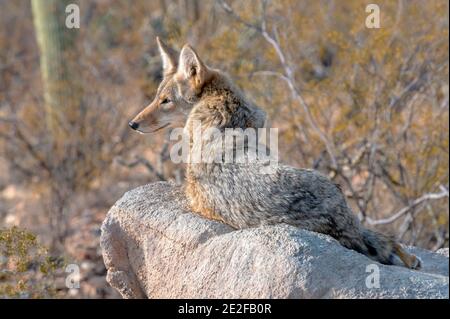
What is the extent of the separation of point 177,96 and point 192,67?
288 millimetres

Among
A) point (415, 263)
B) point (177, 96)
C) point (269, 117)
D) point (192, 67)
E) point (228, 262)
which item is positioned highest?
point (192, 67)

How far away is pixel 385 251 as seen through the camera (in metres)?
5.19

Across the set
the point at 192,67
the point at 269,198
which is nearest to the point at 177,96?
the point at 192,67

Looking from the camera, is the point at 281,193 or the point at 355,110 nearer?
the point at 281,193

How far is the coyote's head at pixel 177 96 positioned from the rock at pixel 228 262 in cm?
76

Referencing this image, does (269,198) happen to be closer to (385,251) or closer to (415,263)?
(385,251)

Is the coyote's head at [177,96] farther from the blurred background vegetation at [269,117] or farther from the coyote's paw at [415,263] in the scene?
the coyote's paw at [415,263]

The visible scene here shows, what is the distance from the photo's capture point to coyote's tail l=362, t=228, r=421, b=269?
5156 millimetres

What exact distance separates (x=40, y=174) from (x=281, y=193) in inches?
367

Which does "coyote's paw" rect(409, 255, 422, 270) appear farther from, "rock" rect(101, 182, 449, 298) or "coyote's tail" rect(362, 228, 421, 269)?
"rock" rect(101, 182, 449, 298)

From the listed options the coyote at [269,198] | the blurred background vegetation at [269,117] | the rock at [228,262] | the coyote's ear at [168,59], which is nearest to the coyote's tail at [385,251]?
the coyote at [269,198]

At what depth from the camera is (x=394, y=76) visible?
9.70 metres
